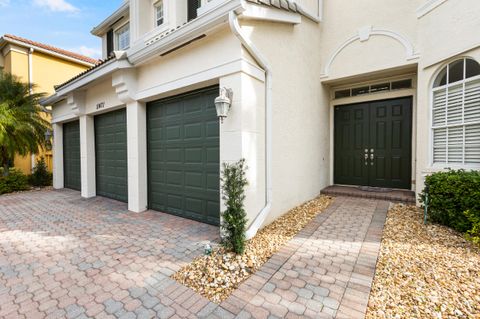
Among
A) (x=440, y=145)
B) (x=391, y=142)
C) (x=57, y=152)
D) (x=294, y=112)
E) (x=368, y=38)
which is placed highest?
(x=368, y=38)

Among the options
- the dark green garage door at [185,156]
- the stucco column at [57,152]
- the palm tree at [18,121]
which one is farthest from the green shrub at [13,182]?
the dark green garage door at [185,156]

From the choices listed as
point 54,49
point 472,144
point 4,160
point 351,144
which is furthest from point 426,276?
point 54,49

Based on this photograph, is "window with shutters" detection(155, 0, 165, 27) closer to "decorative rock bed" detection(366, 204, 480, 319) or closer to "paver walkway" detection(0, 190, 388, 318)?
"paver walkway" detection(0, 190, 388, 318)

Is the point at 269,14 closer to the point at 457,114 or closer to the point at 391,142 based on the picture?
the point at 457,114

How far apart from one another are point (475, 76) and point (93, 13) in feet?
43.1

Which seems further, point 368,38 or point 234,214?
point 368,38

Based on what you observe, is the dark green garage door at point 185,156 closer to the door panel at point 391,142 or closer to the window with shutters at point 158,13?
the window with shutters at point 158,13

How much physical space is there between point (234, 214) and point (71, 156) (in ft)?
29.8

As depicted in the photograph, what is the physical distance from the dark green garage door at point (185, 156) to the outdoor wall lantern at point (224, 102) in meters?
0.65

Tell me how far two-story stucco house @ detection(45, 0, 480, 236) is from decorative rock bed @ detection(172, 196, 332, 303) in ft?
1.26

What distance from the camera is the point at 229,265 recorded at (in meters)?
2.99

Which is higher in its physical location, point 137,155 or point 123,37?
point 123,37

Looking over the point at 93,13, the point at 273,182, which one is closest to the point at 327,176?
the point at 273,182

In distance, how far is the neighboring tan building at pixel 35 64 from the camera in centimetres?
1128
